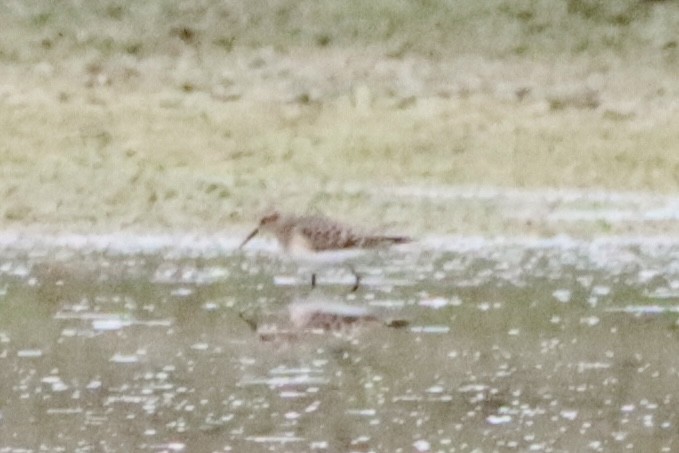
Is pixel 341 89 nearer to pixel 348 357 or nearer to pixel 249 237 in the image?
pixel 249 237

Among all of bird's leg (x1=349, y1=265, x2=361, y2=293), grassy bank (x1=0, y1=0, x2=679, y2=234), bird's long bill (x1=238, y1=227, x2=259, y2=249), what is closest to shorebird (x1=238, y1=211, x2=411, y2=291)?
bird's leg (x1=349, y1=265, x2=361, y2=293)

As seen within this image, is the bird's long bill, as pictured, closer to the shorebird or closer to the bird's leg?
the shorebird

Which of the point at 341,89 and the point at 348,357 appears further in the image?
the point at 341,89

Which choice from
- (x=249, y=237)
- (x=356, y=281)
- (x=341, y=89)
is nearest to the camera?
(x=356, y=281)

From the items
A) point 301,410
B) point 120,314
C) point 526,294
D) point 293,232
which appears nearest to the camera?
point 301,410

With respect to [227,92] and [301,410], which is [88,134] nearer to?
[227,92]

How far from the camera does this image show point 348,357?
139 centimetres

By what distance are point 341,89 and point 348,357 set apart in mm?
1318

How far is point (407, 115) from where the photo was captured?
2615 millimetres

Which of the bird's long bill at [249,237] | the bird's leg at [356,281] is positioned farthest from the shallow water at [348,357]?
the bird's long bill at [249,237]

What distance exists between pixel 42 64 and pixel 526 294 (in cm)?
140

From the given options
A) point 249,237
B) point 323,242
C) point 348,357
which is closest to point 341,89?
point 249,237

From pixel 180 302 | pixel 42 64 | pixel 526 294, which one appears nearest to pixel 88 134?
pixel 42 64

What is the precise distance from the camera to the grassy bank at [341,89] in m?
2.54
